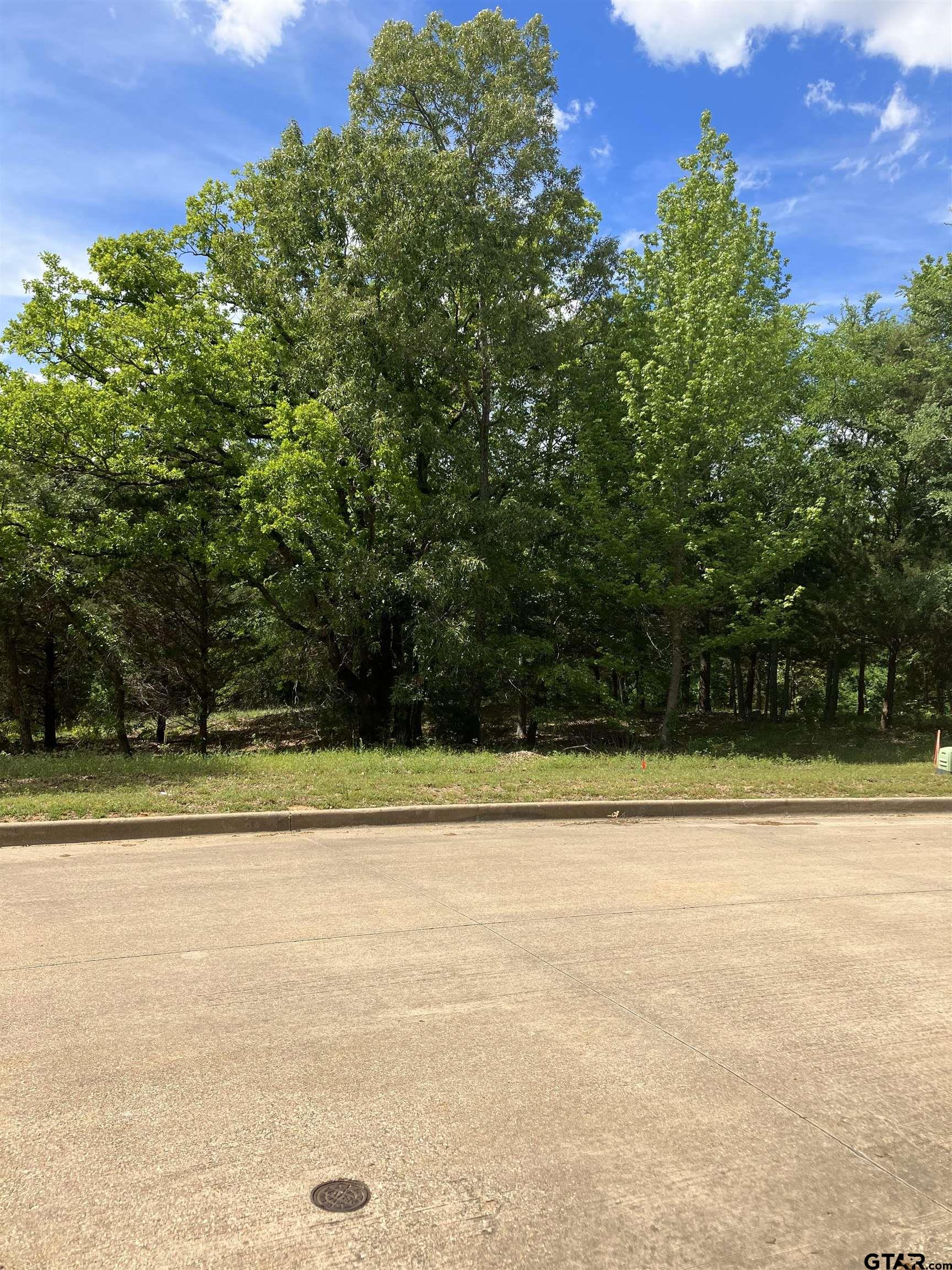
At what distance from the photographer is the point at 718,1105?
3.21 meters

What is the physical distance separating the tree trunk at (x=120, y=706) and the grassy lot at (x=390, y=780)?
1116 centimetres

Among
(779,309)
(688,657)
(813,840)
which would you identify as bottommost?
(813,840)

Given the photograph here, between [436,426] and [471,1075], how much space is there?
718 inches

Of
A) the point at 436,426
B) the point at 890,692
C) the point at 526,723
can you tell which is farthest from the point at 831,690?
the point at 436,426

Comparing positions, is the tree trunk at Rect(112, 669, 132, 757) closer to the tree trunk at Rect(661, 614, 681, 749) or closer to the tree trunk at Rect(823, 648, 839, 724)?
the tree trunk at Rect(661, 614, 681, 749)

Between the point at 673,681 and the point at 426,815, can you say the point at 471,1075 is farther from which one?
the point at 673,681

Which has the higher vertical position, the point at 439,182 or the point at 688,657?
the point at 439,182

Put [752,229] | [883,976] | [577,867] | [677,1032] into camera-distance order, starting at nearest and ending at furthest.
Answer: [677,1032] → [883,976] → [577,867] → [752,229]

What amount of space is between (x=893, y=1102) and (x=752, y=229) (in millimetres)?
23198

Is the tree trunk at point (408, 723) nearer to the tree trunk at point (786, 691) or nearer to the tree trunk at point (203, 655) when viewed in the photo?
the tree trunk at point (203, 655)

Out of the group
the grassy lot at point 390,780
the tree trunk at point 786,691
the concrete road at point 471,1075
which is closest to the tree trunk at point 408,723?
the grassy lot at point 390,780

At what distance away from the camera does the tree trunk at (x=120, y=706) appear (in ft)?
81.5

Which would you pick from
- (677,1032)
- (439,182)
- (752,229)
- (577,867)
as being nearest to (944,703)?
(752,229)

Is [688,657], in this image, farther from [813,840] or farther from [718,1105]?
[718,1105]
